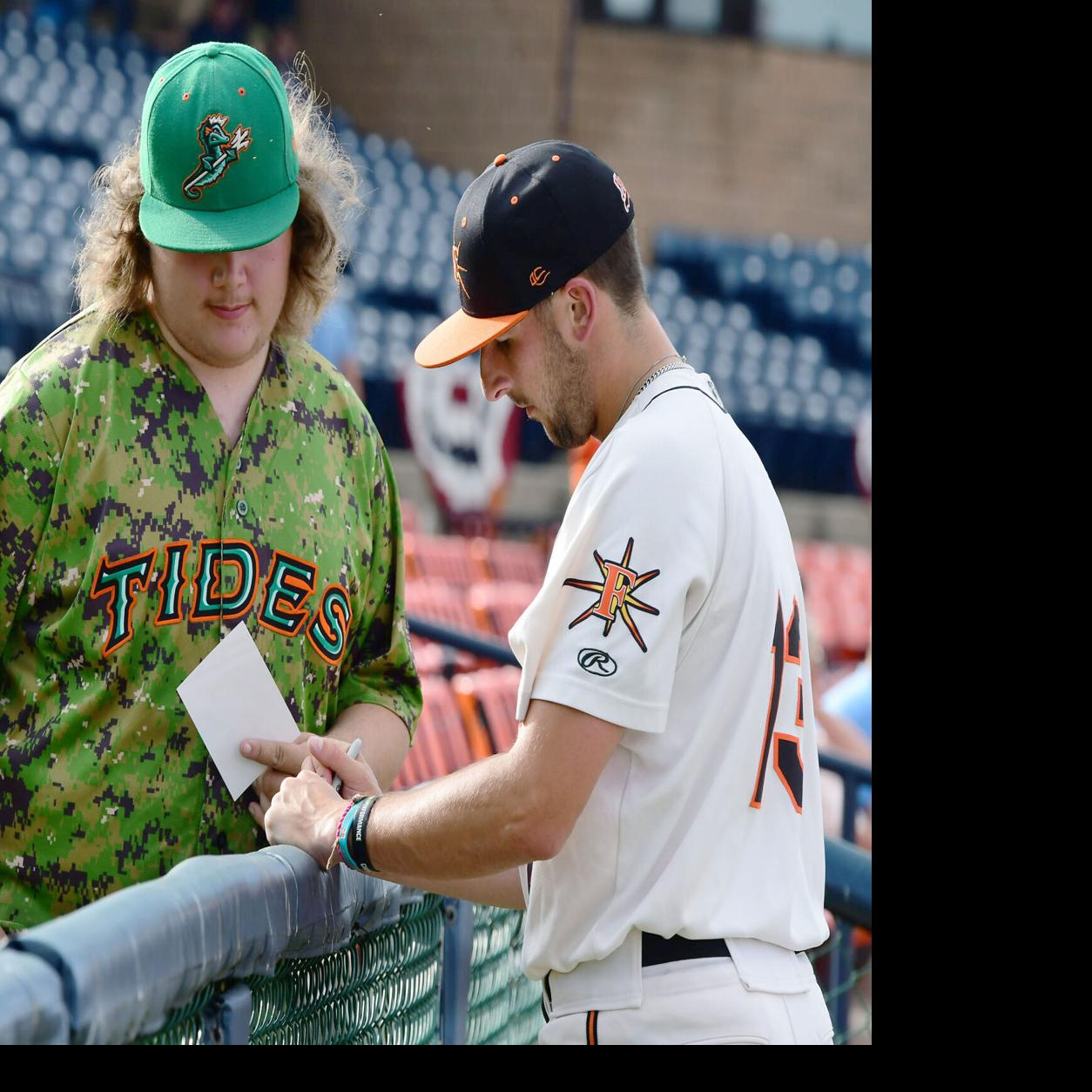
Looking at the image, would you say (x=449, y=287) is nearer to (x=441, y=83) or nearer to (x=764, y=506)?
(x=441, y=83)

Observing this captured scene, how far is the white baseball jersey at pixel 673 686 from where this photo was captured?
1736mm

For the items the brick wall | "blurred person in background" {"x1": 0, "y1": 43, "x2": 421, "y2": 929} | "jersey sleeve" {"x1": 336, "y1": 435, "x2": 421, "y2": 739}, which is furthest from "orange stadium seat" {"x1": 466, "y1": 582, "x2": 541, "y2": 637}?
the brick wall

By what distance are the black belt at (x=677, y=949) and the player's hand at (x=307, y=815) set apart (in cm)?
44

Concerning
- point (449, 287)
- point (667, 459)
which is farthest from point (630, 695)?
point (449, 287)

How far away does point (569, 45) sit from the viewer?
18.7 metres

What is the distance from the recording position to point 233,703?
2164mm

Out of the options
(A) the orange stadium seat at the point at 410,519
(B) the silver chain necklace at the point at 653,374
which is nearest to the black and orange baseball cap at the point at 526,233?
(B) the silver chain necklace at the point at 653,374

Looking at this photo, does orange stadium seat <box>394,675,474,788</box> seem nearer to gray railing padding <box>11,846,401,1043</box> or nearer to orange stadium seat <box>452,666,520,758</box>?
orange stadium seat <box>452,666,520,758</box>

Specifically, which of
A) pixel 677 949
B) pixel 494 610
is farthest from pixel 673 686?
pixel 494 610

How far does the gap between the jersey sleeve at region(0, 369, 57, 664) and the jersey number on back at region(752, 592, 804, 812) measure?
105 centimetres

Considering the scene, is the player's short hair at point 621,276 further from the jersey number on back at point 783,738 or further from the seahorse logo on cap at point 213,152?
the seahorse logo on cap at point 213,152

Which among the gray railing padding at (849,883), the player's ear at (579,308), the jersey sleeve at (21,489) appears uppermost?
the player's ear at (579,308)

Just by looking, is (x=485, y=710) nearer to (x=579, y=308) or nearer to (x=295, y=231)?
(x=295, y=231)
